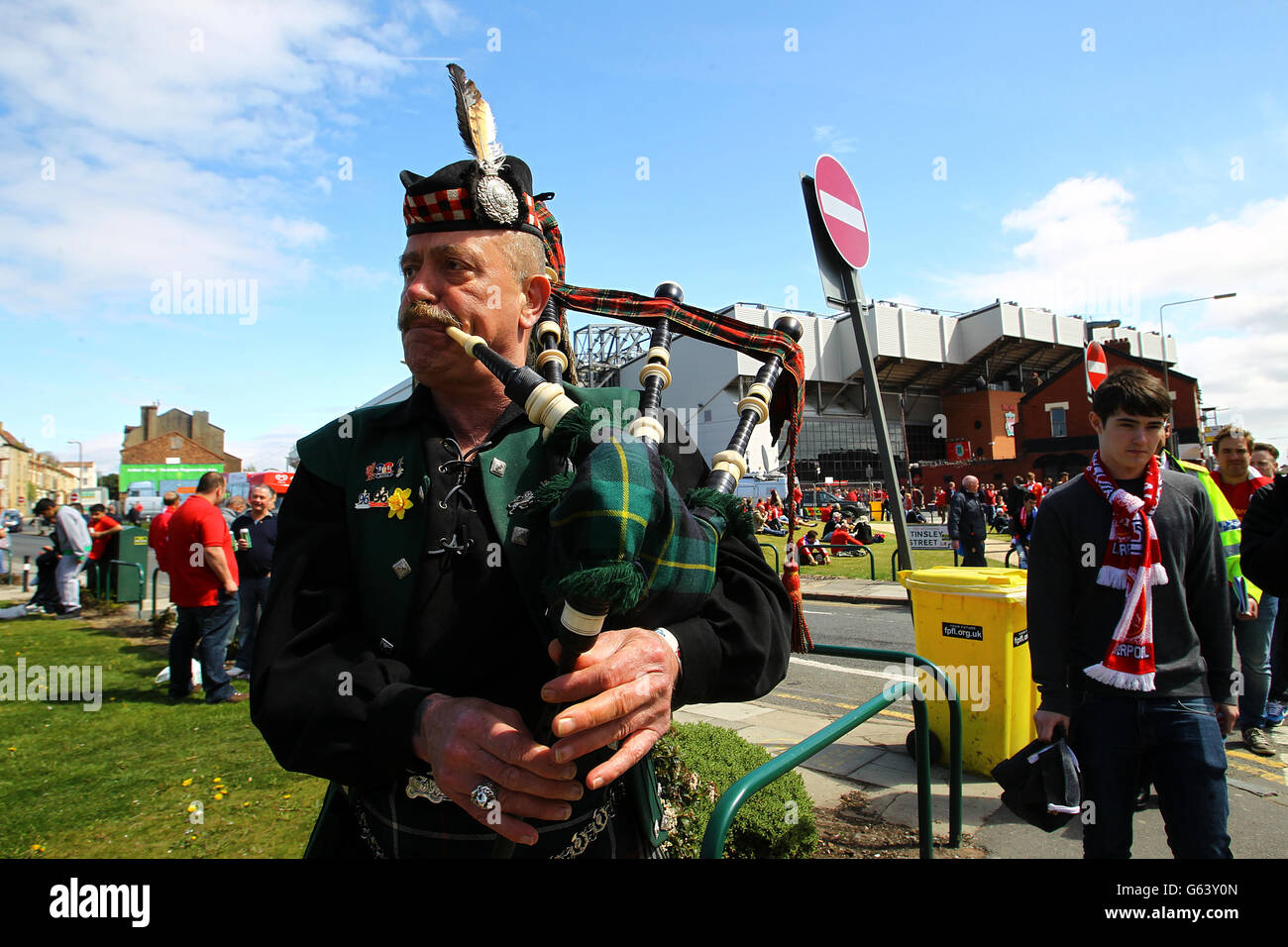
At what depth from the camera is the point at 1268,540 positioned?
3.03 meters

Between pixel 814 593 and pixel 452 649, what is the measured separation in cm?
1280

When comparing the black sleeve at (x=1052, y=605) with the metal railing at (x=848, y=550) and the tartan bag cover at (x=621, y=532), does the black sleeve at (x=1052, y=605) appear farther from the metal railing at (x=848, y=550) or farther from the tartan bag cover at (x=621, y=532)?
the metal railing at (x=848, y=550)

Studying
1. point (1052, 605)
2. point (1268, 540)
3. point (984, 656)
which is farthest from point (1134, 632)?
point (984, 656)

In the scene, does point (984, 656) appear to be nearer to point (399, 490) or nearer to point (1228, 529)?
point (1228, 529)

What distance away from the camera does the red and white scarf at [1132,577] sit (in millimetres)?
2488

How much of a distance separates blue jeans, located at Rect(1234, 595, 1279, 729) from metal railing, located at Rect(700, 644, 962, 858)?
2.69 meters

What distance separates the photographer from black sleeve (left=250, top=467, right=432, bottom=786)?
4.14ft

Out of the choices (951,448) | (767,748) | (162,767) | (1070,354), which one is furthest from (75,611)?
(1070,354)

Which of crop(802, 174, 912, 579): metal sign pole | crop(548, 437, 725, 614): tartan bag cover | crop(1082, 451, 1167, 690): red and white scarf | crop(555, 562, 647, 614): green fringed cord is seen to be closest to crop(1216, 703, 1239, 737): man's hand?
crop(1082, 451, 1167, 690): red and white scarf

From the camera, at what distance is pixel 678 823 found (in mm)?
2848

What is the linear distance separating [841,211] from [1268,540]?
7.79 feet

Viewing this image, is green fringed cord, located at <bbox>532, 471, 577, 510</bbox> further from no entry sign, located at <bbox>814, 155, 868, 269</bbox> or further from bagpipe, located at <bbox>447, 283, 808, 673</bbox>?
no entry sign, located at <bbox>814, 155, 868, 269</bbox>

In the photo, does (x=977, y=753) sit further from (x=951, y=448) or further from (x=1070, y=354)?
(x=1070, y=354)

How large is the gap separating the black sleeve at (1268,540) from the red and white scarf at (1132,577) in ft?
2.37
